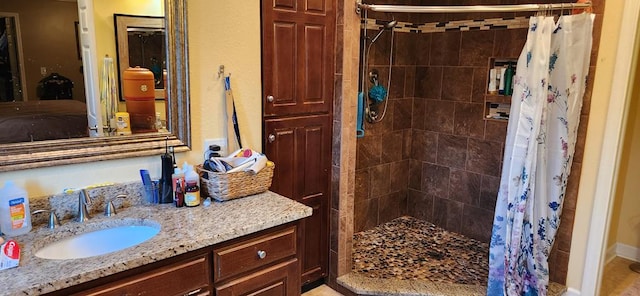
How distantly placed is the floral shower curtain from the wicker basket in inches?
55.4

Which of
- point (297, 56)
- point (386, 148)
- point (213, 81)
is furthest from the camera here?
point (386, 148)

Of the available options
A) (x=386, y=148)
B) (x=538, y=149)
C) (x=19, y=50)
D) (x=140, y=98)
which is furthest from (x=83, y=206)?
(x=386, y=148)

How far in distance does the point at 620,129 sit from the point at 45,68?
283 centimetres

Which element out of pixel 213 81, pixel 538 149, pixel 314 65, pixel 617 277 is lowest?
pixel 617 277

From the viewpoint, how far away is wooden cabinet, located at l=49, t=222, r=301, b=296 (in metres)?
1.41

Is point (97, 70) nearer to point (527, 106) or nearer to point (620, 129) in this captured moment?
point (527, 106)

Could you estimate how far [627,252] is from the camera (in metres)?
3.39

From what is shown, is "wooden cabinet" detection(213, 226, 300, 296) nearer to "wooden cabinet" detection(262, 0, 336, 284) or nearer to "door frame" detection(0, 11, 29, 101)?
"wooden cabinet" detection(262, 0, 336, 284)

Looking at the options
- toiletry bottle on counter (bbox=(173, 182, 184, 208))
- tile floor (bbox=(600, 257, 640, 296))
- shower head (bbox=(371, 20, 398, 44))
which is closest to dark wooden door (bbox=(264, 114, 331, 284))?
toiletry bottle on counter (bbox=(173, 182, 184, 208))

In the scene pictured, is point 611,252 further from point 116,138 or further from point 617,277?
point 116,138

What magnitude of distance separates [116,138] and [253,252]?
792 mm

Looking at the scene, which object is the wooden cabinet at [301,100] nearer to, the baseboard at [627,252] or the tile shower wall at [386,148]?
the tile shower wall at [386,148]

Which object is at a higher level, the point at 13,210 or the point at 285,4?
the point at 285,4

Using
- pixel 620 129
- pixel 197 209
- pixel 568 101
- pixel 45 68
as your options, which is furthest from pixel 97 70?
pixel 620 129
